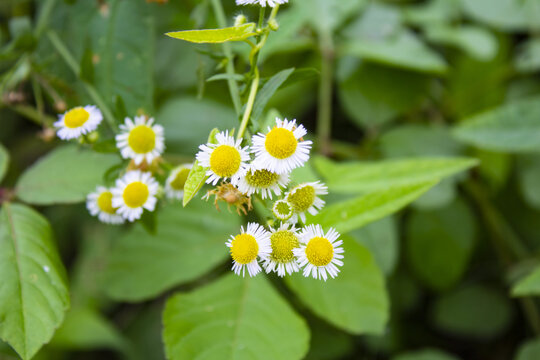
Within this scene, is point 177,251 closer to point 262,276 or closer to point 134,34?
point 262,276

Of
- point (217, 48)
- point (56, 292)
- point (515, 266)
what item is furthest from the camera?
point (515, 266)

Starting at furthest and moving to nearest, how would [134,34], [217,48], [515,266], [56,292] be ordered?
[515,266] → [134,34] → [217,48] → [56,292]

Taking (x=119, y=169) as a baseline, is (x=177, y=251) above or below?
below

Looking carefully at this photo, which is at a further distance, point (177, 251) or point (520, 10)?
point (520, 10)

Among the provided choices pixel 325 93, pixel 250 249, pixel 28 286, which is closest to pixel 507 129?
pixel 325 93

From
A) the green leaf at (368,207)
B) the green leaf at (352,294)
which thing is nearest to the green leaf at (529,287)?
the green leaf at (352,294)

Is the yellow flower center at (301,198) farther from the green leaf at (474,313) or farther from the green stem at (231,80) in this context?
the green leaf at (474,313)

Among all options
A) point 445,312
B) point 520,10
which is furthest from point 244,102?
point 520,10
